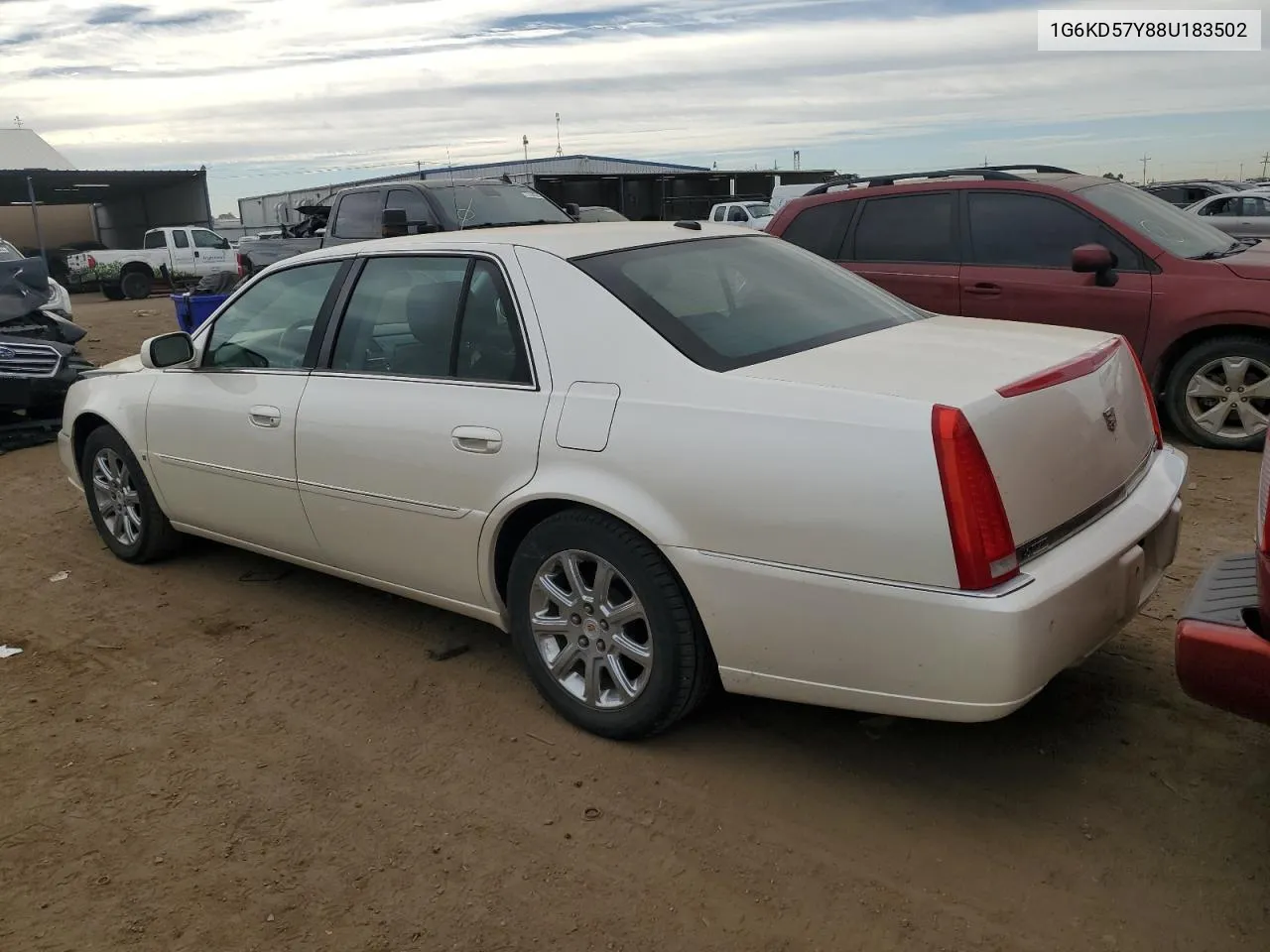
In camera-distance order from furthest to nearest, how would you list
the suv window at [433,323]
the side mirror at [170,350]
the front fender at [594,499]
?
the side mirror at [170,350], the suv window at [433,323], the front fender at [594,499]

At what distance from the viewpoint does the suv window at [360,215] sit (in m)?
11.6

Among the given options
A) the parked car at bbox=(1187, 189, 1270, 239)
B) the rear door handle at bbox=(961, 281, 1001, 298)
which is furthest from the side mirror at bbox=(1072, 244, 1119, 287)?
the parked car at bbox=(1187, 189, 1270, 239)

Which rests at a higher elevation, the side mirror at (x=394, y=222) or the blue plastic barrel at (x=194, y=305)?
the side mirror at (x=394, y=222)

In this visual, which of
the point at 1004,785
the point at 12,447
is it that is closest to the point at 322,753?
the point at 1004,785

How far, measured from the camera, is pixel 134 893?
8.98ft

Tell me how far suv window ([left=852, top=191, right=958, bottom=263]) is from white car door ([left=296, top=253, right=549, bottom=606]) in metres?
4.54

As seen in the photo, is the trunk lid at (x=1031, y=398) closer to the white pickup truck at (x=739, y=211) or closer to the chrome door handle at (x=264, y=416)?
the chrome door handle at (x=264, y=416)

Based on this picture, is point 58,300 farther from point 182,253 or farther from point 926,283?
point 182,253

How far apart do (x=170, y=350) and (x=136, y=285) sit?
23962mm

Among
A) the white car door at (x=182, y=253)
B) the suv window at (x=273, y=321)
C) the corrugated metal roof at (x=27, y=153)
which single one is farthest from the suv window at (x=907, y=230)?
the corrugated metal roof at (x=27, y=153)

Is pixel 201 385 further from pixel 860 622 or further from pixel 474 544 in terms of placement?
pixel 860 622

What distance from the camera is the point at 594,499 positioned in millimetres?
3045

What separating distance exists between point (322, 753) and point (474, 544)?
821 mm

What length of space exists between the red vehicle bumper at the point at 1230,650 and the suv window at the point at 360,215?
10.2 metres
